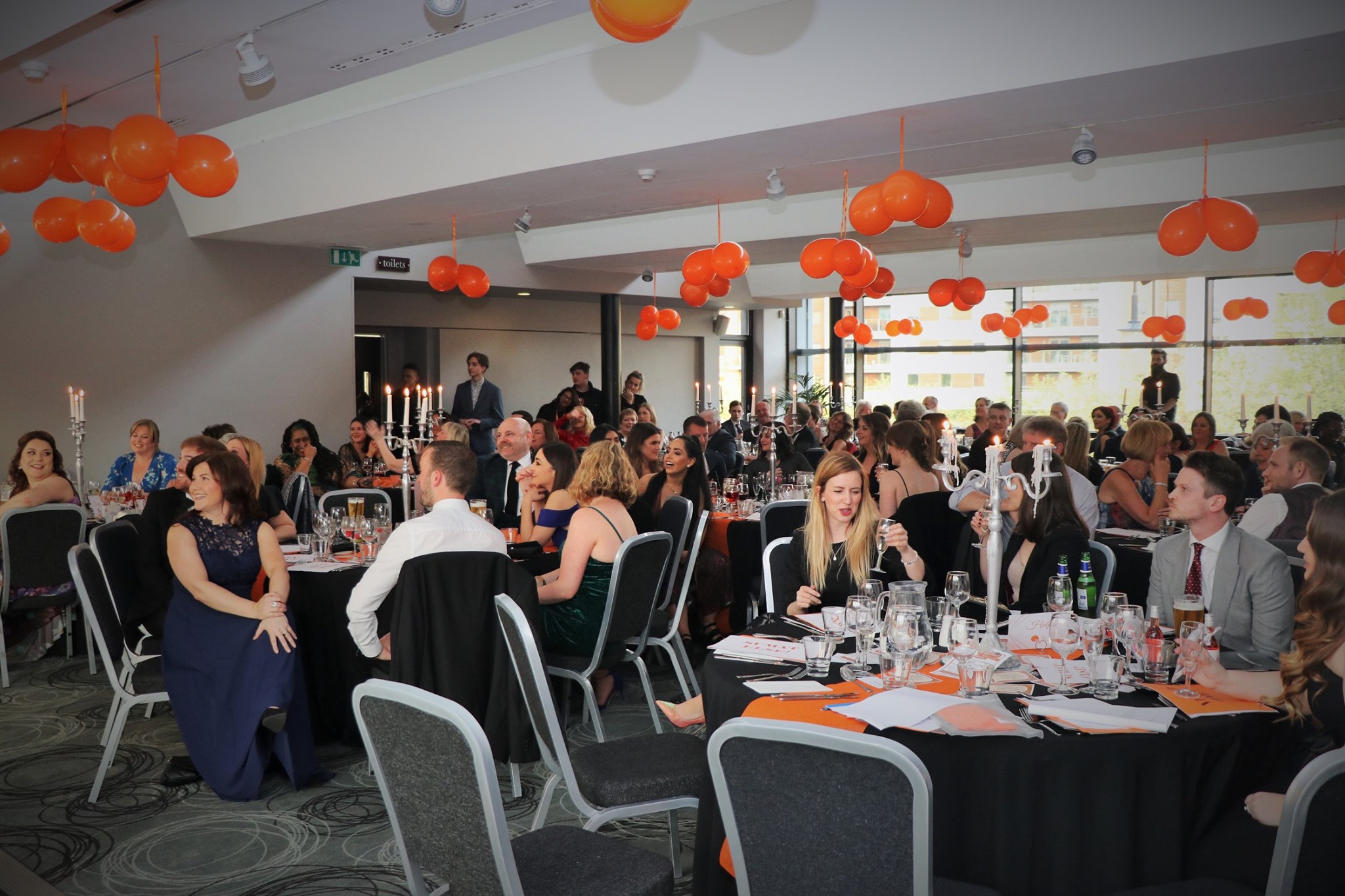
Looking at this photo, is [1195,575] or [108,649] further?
[108,649]

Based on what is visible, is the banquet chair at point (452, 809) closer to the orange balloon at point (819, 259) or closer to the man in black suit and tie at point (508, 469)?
the man in black suit and tie at point (508, 469)

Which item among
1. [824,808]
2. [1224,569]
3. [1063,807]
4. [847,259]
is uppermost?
[847,259]

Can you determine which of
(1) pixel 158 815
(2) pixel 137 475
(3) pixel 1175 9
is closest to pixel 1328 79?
(3) pixel 1175 9

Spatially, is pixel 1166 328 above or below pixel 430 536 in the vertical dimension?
above

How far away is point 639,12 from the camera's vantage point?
8.50 feet

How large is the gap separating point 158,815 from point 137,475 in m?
4.22

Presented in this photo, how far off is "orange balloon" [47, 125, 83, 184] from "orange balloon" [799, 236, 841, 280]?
4.04 m

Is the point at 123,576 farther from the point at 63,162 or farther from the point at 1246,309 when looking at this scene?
the point at 1246,309

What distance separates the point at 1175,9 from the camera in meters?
4.56

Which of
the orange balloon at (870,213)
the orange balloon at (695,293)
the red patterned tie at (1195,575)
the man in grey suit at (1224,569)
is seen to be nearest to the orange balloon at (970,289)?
the orange balloon at (695,293)

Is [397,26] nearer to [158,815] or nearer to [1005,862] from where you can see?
[158,815]

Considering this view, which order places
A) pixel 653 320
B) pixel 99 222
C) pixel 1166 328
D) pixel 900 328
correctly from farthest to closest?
pixel 900 328, pixel 1166 328, pixel 653 320, pixel 99 222

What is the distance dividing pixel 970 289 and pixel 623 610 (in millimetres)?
7399

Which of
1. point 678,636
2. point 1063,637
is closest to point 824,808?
point 1063,637
